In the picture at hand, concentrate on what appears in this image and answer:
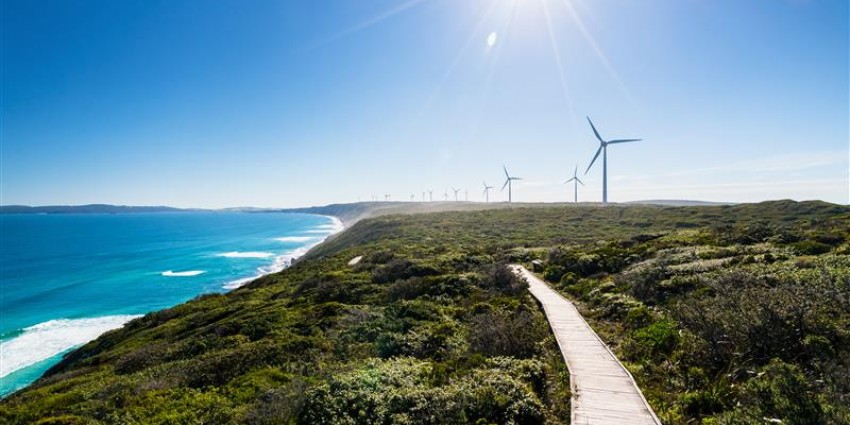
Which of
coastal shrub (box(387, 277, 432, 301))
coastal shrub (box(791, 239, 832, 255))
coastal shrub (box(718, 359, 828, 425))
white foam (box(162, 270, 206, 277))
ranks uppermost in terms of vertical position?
coastal shrub (box(791, 239, 832, 255))

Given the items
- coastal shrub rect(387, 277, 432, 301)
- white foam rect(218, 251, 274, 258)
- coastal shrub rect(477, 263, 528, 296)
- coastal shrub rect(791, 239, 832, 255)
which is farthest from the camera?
white foam rect(218, 251, 274, 258)

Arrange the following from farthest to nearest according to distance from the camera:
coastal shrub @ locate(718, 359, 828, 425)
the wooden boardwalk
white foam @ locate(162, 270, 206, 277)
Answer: white foam @ locate(162, 270, 206, 277) < the wooden boardwalk < coastal shrub @ locate(718, 359, 828, 425)

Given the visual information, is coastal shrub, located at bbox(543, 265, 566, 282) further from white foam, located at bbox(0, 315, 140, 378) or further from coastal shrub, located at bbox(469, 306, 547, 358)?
white foam, located at bbox(0, 315, 140, 378)

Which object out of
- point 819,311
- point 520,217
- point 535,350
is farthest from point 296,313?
point 520,217

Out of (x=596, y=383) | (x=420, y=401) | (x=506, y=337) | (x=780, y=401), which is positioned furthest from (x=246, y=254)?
(x=780, y=401)

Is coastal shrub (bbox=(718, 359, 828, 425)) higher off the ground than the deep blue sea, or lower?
higher

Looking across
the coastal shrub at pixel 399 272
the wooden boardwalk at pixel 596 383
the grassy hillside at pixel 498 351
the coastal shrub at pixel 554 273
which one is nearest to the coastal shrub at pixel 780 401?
the grassy hillside at pixel 498 351

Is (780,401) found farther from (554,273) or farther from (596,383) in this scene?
(554,273)

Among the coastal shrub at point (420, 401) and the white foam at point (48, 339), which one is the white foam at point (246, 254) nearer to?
the white foam at point (48, 339)

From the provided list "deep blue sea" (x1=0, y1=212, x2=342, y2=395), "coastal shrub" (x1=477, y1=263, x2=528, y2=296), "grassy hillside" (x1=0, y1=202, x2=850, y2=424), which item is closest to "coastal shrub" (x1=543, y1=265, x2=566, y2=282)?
"grassy hillside" (x1=0, y1=202, x2=850, y2=424)
